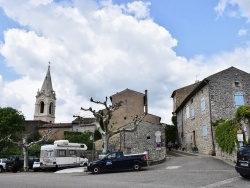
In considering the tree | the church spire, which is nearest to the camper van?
the tree

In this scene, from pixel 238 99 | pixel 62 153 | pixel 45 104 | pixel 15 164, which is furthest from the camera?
pixel 45 104

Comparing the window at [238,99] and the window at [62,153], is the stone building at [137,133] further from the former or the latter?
the window at [238,99]

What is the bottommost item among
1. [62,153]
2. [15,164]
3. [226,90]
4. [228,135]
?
[15,164]

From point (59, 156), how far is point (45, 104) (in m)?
55.0

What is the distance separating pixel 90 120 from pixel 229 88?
3499 cm

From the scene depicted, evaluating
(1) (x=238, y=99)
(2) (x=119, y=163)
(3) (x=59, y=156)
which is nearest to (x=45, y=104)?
(3) (x=59, y=156)

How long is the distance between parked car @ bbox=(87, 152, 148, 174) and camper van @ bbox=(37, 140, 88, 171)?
6172mm

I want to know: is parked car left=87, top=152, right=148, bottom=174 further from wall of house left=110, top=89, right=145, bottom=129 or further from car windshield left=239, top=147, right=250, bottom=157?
wall of house left=110, top=89, right=145, bottom=129

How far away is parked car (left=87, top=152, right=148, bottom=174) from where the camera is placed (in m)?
18.0

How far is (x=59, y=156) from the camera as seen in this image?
2356 cm

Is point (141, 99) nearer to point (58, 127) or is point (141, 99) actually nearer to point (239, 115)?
point (58, 127)

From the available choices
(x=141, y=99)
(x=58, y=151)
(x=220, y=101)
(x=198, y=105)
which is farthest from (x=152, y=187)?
(x=141, y=99)

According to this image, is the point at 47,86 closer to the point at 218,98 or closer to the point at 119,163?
the point at 218,98

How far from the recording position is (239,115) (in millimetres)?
17891
